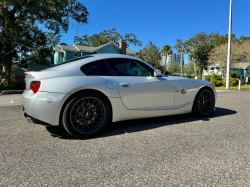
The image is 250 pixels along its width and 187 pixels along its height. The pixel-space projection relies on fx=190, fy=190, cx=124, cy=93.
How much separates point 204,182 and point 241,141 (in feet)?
5.08

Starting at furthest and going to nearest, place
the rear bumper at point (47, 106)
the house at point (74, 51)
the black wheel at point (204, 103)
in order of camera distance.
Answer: the house at point (74, 51) → the black wheel at point (204, 103) → the rear bumper at point (47, 106)

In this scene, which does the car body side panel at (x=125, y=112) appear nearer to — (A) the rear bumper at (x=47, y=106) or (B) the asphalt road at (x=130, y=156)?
Answer: (B) the asphalt road at (x=130, y=156)

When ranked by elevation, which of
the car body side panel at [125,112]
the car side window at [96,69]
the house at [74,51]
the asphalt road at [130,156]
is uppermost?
the house at [74,51]

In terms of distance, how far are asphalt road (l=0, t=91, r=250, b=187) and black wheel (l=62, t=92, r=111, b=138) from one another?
0.16 metres

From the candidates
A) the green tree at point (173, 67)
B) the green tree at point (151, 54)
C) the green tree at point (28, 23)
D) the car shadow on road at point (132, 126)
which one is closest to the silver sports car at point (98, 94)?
the car shadow on road at point (132, 126)

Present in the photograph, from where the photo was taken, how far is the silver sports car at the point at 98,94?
2918 mm

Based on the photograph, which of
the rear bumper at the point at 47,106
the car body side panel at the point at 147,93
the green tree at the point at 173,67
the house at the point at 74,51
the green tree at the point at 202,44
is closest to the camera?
the rear bumper at the point at 47,106

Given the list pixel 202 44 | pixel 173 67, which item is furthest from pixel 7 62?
pixel 173 67

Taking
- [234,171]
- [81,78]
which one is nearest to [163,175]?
[234,171]

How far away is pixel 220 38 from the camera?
177 ft

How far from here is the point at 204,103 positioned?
452 centimetres

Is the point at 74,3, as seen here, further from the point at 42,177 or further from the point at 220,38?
the point at 220,38

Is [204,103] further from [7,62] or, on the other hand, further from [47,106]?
[7,62]

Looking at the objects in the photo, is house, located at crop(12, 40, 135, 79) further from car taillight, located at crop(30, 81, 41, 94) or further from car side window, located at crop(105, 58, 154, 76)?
car taillight, located at crop(30, 81, 41, 94)
